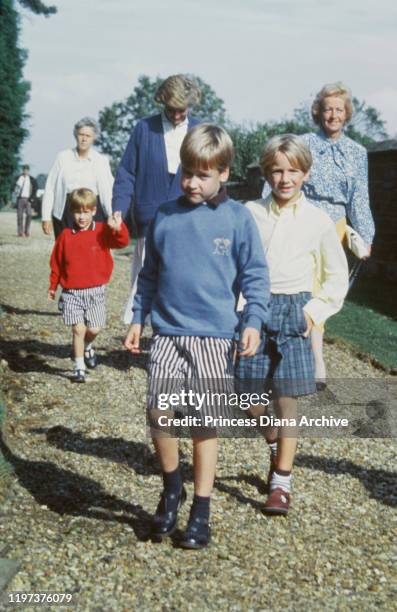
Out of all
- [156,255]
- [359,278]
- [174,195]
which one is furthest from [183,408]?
[359,278]

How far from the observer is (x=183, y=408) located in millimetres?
3768

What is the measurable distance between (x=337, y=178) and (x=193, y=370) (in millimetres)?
2412

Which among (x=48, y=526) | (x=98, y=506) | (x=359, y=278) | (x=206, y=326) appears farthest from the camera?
(x=359, y=278)

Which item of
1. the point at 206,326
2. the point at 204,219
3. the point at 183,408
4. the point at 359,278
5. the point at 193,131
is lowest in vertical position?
the point at 359,278

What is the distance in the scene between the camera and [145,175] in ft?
19.8

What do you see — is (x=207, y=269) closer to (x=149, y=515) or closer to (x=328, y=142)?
(x=149, y=515)

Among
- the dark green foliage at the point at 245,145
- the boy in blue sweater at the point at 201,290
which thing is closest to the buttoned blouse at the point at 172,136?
the boy in blue sweater at the point at 201,290

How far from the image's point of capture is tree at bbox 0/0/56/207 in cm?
1466

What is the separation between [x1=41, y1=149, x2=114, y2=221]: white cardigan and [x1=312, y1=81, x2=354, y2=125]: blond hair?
240cm

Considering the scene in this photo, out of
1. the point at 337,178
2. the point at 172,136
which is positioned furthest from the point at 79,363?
the point at 337,178

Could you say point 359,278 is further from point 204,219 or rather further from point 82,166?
point 204,219

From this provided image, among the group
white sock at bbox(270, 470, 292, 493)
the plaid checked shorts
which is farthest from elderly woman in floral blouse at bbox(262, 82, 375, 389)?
white sock at bbox(270, 470, 292, 493)

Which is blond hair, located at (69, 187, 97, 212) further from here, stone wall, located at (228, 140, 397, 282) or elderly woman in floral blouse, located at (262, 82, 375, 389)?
stone wall, located at (228, 140, 397, 282)

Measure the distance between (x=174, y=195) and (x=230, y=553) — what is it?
9.61 ft
